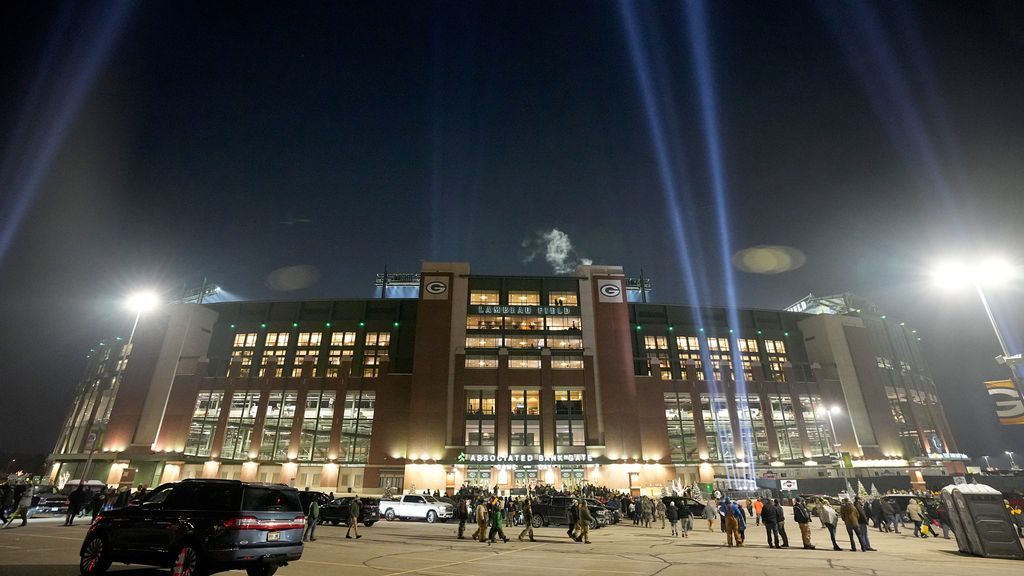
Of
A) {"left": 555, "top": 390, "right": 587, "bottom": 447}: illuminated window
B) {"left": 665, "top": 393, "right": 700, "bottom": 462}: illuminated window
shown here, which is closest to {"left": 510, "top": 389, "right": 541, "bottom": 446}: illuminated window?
{"left": 555, "top": 390, "right": 587, "bottom": 447}: illuminated window

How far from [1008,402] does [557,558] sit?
17.4 meters

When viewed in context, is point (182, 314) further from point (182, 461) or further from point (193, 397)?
point (182, 461)

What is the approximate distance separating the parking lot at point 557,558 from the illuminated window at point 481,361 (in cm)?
4682

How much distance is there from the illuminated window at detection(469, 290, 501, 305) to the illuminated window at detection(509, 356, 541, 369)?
10300mm

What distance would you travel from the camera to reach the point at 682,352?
3113 inches

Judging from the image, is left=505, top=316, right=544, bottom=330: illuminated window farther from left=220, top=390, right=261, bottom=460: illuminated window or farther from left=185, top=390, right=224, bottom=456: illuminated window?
Result: left=185, top=390, right=224, bottom=456: illuminated window

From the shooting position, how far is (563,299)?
250 feet

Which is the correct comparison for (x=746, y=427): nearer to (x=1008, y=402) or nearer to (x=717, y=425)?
(x=717, y=425)

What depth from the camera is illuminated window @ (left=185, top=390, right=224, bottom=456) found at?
66812mm

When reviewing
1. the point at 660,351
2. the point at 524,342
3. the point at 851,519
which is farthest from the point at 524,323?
the point at 851,519

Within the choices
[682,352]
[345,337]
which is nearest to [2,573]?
[345,337]

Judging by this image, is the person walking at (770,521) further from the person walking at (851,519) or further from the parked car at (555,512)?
the parked car at (555,512)

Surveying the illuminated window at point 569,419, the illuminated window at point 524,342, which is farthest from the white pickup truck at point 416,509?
the illuminated window at point 524,342

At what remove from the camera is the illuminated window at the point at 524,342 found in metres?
72.1
